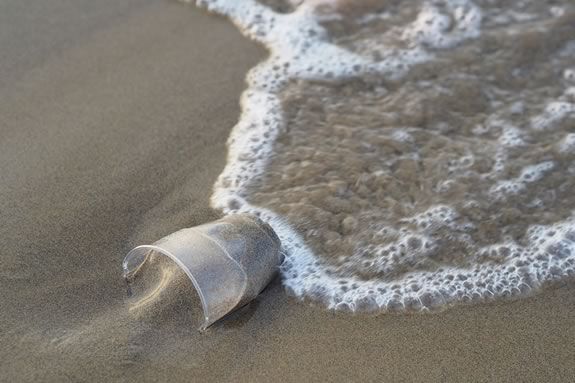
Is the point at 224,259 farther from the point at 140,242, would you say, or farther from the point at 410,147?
the point at 410,147

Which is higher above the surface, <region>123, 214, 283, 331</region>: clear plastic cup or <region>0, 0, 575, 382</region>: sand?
<region>123, 214, 283, 331</region>: clear plastic cup

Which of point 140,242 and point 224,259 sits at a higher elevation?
point 224,259

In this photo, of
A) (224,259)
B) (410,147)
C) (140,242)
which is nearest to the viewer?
(224,259)

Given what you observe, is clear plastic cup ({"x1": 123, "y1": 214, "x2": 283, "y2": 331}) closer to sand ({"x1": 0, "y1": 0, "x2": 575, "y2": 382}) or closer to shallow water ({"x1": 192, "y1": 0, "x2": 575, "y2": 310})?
sand ({"x1": 0, "y1": 0, "x2": 575, "y2": 382})

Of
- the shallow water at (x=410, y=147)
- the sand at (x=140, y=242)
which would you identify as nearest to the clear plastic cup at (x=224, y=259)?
the sand at (x=140, y=242)

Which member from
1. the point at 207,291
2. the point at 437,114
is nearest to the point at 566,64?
the point at 437,114

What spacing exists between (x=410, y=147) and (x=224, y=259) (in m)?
1.23

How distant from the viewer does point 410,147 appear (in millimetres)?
3145

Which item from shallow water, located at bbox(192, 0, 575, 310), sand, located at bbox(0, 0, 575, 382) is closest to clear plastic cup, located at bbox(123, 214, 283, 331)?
sand, located at bbox(0, 0, 575, 382)

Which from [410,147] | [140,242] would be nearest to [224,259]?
[140,242]

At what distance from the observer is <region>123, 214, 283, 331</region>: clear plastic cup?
87.6 inches

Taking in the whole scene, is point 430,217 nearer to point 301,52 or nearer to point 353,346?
point 353,346

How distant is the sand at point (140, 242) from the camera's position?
2.22 m

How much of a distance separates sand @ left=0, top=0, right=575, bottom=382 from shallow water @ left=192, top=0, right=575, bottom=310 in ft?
0.43
